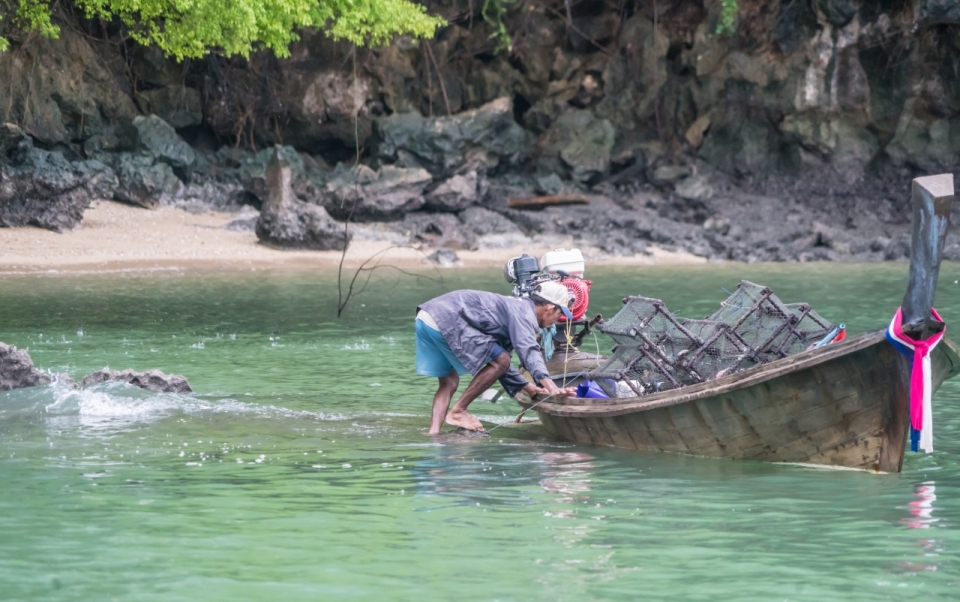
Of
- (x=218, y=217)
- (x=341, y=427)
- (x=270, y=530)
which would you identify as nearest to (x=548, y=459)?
(x=341, y=427)

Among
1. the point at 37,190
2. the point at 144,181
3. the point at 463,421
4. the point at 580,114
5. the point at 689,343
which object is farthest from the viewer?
the point at 580,114

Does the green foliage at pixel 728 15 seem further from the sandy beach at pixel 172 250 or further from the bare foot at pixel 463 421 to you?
the bare foot at pixel 463 421

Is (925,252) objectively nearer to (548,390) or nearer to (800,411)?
(800,411)

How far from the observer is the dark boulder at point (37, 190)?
21.9m

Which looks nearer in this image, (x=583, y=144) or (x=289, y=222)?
(x=289, y=222)

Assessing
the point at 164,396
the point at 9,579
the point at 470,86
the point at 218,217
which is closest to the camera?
the point at 9,579

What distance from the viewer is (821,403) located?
676 centimetres

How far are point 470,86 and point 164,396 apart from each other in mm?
21335

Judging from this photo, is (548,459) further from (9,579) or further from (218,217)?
(218,217)

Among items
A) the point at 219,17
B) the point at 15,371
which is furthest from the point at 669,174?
the point at 15,371

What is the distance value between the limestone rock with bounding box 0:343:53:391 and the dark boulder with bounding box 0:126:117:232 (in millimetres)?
13683

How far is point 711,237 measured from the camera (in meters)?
25.7

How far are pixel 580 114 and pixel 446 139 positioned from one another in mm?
4020

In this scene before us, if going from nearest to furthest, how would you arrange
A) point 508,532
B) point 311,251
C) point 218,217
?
point 508,532, point 311,251, point 218,217
